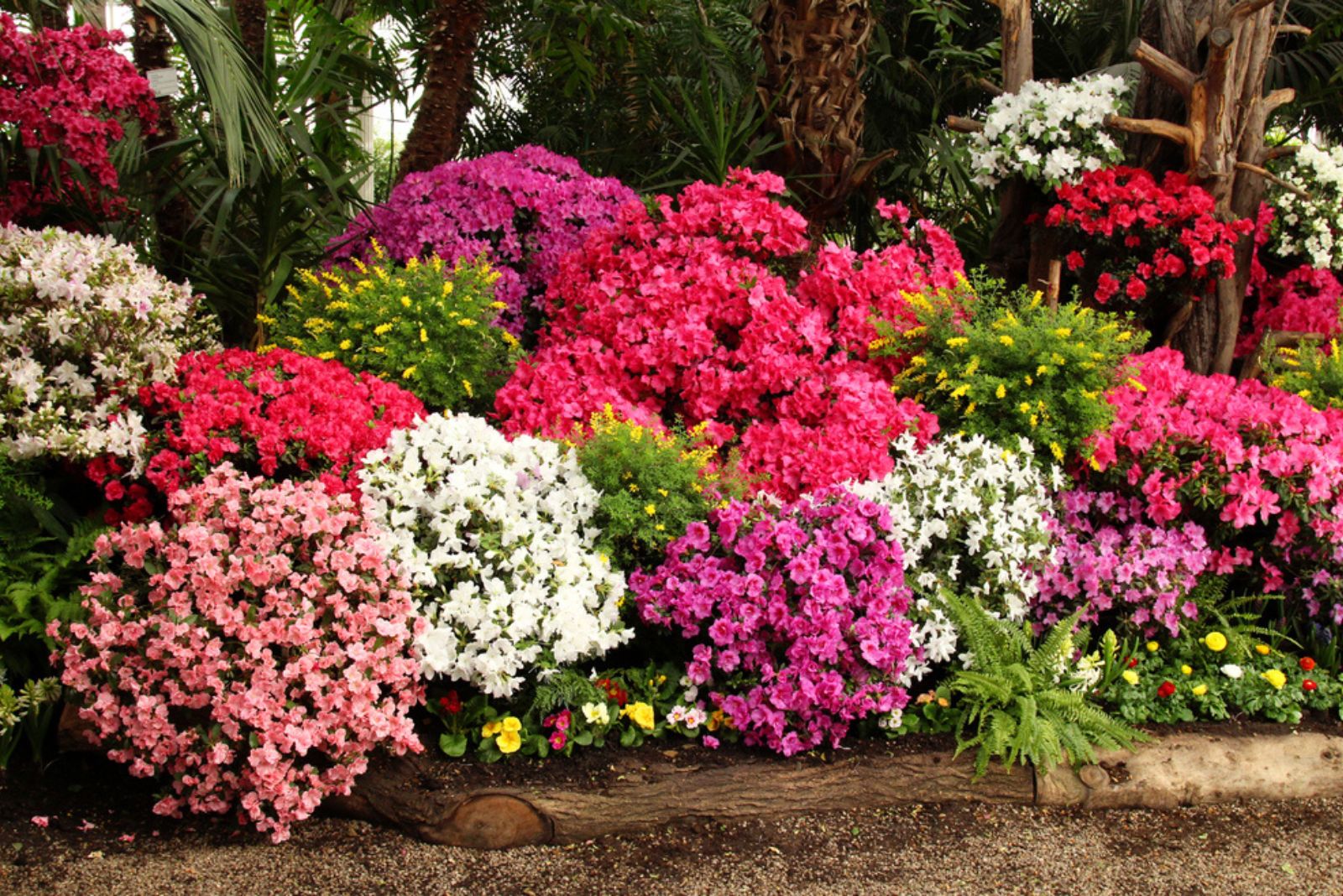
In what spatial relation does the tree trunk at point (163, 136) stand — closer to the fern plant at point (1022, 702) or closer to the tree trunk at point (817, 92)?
the tree trunk at point (817, 92)

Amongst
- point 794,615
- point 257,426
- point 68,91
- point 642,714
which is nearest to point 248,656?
point 257,426

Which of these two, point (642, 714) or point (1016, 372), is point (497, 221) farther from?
point (642, 714)

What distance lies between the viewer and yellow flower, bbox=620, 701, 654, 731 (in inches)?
140

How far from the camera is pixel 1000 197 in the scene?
6168mm

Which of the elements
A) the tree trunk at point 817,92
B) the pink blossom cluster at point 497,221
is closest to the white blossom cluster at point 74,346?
the pink blossom cluster at point 497,221

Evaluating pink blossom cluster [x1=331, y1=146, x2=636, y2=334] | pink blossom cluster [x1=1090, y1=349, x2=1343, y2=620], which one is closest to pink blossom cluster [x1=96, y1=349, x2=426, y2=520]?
pink blossom cluster [x1=331, y1=146, x2=636, y2=334]

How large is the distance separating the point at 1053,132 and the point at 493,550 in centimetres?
355

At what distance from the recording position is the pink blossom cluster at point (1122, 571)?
4.20m

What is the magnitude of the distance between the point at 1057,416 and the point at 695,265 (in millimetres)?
1603

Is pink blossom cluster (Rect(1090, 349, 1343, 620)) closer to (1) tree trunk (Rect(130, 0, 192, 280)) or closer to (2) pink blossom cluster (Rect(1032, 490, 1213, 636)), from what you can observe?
(2) pink blossom cluster (Rect(1032, 490, 1213, 636))

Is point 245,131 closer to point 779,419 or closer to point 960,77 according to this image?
point 779,419

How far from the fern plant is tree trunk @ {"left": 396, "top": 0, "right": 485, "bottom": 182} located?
4.42 meters

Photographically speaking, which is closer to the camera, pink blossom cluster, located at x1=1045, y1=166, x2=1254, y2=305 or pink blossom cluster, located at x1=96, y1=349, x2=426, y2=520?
pink blossom cluster, located at x1=96, y1=349, x2=426, y2=520

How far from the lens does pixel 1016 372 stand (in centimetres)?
449
